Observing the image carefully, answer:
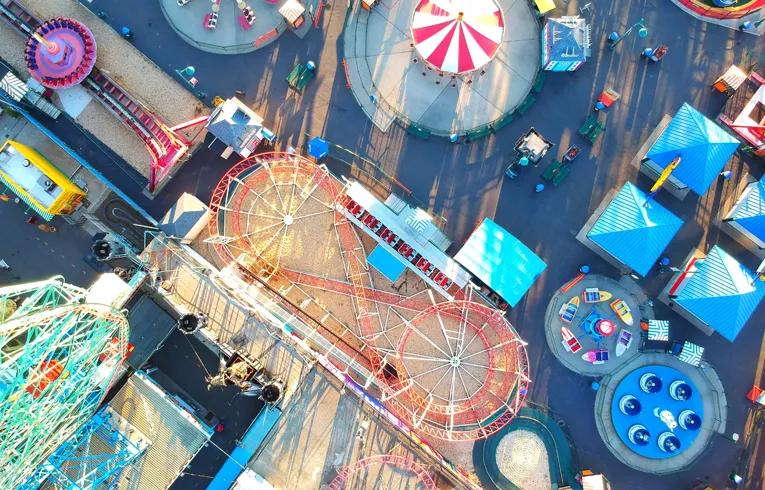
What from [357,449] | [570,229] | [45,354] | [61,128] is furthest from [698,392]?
[61,128]

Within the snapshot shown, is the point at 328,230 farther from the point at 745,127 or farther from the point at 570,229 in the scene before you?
the point at 745,127

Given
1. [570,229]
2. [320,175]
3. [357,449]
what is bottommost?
[357,449]

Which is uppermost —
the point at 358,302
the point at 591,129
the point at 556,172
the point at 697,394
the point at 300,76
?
the point at 591,129

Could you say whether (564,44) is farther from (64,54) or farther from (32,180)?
(32,180)

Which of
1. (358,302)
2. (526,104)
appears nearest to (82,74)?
(358,302)

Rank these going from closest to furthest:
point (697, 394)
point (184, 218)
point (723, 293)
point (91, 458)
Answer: point (91, 458) → point (723, 293) → point (184, 218) → point (697, 394)
